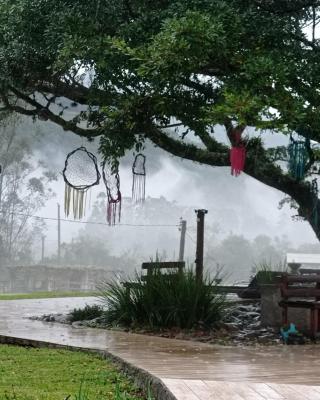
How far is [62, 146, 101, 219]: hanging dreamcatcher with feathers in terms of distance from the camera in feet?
34.0

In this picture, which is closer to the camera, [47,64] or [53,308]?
[47,64]

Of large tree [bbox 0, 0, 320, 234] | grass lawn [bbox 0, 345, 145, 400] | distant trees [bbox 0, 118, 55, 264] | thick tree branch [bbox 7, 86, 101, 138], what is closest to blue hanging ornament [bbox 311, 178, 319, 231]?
large tree [bbox 0, 0, 320, 234]

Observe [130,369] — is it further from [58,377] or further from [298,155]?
[298,155]

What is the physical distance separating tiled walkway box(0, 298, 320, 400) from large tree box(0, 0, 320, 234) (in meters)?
2.10

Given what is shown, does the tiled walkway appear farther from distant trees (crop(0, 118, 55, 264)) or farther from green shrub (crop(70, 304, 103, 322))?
distant trees (crop(0, 118, 55, 264))

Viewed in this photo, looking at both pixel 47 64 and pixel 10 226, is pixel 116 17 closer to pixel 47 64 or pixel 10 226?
pixel 47 64

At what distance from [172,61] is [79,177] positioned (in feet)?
13.3

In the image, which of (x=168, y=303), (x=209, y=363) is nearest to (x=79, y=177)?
(x=168, y=303)

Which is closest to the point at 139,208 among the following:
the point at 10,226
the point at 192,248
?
the point at 192,248

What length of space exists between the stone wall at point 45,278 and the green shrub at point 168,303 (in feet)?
81.2

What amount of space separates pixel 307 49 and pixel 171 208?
149ft

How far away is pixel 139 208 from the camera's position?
49.4 metres

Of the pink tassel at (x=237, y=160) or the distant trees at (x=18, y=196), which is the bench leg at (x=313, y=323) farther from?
the distant trees at (x=18, y=196)

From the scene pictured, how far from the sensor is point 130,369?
5758 millimetres
